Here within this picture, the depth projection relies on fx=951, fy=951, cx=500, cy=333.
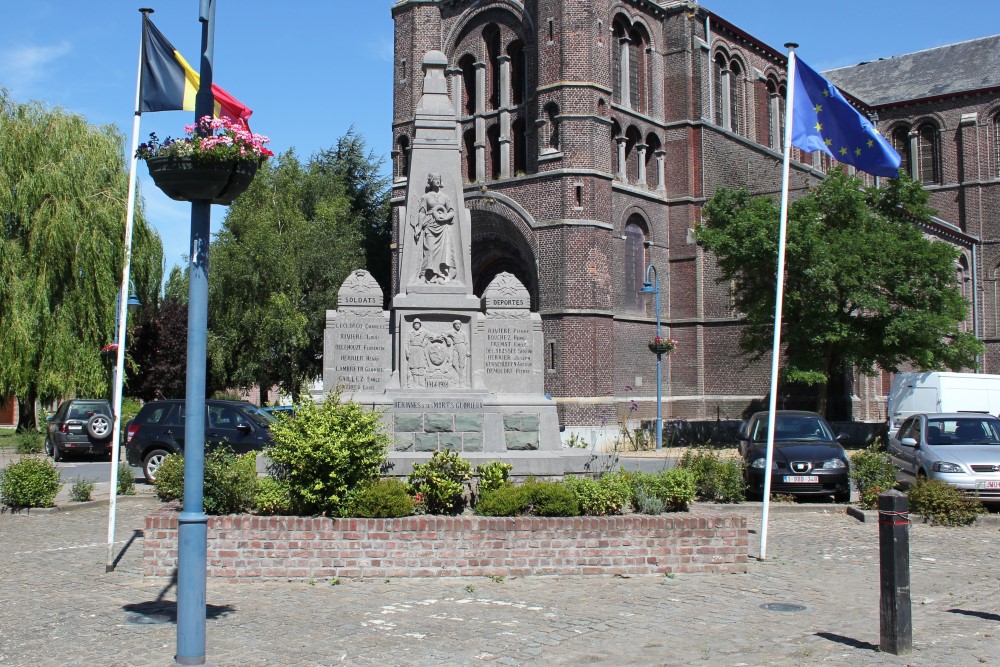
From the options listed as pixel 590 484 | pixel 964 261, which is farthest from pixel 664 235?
pixel 590 484

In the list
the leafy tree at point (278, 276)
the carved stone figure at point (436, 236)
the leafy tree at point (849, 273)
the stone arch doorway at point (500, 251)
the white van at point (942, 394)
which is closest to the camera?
the carved stone figure at point (436, 236)

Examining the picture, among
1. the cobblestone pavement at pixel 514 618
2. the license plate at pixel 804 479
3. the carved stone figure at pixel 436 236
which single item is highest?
the carved stone figure at pixel 436 236

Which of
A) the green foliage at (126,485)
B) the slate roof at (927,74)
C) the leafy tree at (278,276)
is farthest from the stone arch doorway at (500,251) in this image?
the slate roof at (927,74)

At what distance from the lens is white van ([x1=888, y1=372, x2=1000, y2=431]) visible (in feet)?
91.3

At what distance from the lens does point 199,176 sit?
584 cm

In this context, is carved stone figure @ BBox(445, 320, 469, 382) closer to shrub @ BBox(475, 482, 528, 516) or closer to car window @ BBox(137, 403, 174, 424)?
shrub @ BBox(475, 482, 528, 516)

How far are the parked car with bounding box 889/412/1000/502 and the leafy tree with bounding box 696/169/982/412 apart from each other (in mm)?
11425

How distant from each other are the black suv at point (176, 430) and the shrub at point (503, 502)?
886 centimetres

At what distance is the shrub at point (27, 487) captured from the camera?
1280 cm

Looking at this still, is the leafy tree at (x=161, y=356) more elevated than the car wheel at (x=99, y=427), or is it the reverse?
the leafy tree at (x=161, y=356)

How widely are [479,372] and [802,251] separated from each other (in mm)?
17347

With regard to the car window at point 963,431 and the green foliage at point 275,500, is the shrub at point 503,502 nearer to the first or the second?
the green foliage at point 275,500

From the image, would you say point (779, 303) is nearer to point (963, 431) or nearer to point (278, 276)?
point (963, 431)

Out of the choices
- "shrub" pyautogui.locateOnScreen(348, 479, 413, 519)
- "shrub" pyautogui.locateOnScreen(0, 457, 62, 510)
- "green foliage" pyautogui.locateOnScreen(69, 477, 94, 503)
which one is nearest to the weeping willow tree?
"green foliage" pyautogui.locateOnScreen(69, 477, 94, 503)
